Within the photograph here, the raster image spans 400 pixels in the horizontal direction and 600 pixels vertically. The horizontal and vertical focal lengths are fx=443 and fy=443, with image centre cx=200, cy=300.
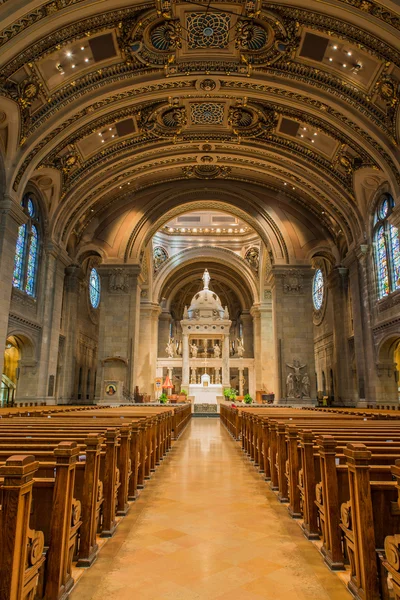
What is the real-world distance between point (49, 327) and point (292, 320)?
13.8 m

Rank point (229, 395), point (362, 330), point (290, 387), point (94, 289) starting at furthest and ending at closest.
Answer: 1. point (94, 289)
2. point (229, 395)
3. point (290, 387)
4. point (362, 330)

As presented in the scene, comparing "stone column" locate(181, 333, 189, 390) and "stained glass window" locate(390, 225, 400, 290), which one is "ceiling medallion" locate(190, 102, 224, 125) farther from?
"stone column" locate(181, 333, 189, 390)

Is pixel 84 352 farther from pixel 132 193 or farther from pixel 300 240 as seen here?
pixel 300 240

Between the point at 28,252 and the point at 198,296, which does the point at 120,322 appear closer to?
the point at 28,252

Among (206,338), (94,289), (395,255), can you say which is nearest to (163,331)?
(206,338)

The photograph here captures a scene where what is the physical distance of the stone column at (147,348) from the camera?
105 feet

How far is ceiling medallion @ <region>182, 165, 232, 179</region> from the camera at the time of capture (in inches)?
1014

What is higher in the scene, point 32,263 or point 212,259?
point 212,259

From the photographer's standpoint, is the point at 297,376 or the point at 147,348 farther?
the point at 147,348

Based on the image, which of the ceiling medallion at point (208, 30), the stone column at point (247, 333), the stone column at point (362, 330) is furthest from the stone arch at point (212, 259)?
the ceiling medallion at point (208, 30)

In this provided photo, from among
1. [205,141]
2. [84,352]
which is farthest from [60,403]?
[205,141]

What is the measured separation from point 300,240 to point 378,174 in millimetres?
8264

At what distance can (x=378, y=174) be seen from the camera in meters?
19.0

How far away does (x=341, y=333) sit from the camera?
2492 centimetres
